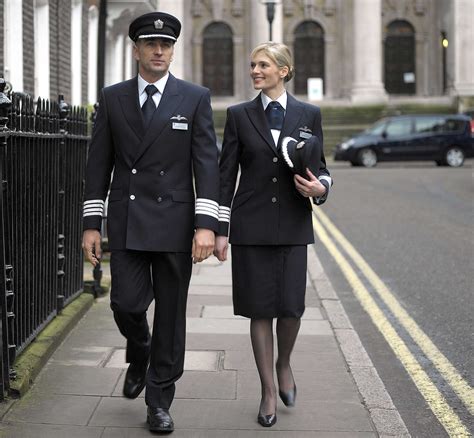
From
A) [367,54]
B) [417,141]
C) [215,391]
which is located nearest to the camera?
[215,391]

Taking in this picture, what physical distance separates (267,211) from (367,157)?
30168 millimetres

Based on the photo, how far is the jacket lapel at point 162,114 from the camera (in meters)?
5.16

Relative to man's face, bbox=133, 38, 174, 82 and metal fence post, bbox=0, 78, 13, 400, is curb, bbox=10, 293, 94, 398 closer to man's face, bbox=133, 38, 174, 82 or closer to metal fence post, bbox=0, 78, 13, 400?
metal fence post, bbox=0, 78, 13, 400

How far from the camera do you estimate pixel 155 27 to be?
505cm

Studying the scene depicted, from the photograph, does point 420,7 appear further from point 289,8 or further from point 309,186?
point 309,186

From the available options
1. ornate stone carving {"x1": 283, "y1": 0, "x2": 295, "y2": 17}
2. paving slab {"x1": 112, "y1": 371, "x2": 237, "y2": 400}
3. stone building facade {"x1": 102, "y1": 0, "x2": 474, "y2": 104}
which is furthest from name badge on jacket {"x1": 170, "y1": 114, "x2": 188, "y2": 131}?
ornate stone carving {"x1": 283, "y1": 0, "x2": 295, "y2": 17}

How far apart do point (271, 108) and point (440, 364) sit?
8.07 ft

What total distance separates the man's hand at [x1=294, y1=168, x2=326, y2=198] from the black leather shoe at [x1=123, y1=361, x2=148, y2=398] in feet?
4.08

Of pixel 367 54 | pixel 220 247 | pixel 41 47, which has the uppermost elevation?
pixel 367 54

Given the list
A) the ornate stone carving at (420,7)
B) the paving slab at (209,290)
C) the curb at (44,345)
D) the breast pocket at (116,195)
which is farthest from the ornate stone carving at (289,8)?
the breast pocket at (116,195)

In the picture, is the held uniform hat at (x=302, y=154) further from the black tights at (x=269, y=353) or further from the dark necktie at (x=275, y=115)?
the black tights at (x=269, y=353)

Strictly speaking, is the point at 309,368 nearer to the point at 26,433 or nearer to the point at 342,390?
the point at 342,390

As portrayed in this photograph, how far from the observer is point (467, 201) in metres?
20.7

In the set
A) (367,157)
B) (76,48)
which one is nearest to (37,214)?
(76,48)
